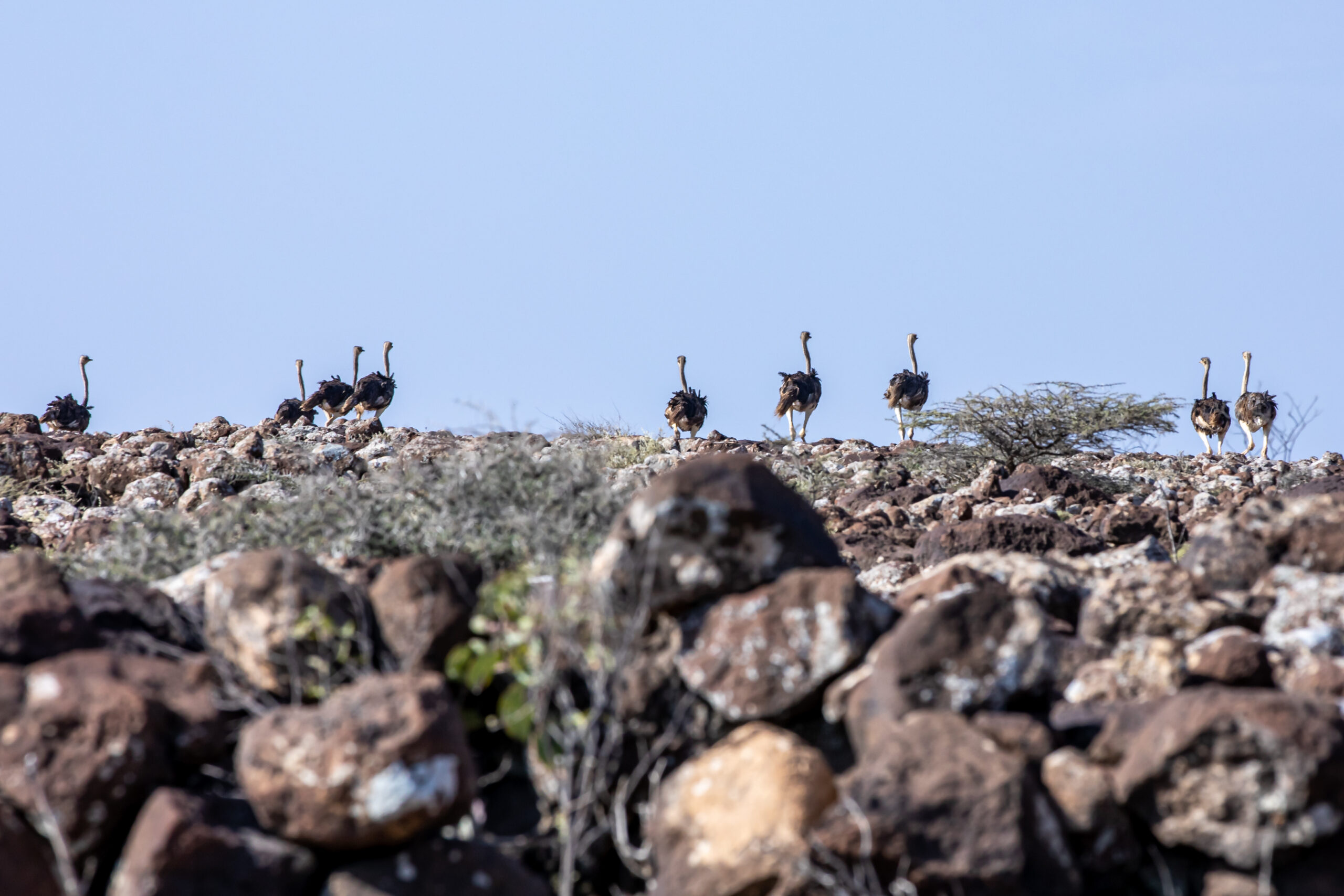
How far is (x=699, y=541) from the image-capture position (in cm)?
432

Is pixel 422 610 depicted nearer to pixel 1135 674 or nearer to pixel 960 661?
pixel 960 661

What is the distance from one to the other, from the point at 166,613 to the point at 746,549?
6.49ft

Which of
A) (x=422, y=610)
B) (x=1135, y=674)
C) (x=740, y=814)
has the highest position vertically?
(x=422, y=610)

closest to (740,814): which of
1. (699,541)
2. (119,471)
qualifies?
(699,541)

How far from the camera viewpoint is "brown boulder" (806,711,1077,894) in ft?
11.4

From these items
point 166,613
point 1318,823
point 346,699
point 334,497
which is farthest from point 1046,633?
point 334,497

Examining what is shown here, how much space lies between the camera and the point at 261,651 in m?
4.17

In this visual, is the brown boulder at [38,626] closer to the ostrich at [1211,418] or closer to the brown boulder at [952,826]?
the brown boulder at [952,826]

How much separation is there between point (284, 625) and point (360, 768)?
31.2 inches

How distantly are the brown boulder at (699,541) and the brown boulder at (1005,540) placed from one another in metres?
3.53

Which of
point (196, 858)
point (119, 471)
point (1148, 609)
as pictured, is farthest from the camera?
point (119, 471)

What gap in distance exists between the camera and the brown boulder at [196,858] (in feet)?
11.3

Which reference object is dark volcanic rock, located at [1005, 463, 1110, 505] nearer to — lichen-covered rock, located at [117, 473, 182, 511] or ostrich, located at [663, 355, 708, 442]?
lichen-covered rock, located at [117, 473, 182, 511]

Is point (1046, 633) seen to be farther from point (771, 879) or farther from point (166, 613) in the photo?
point (166, 613)
